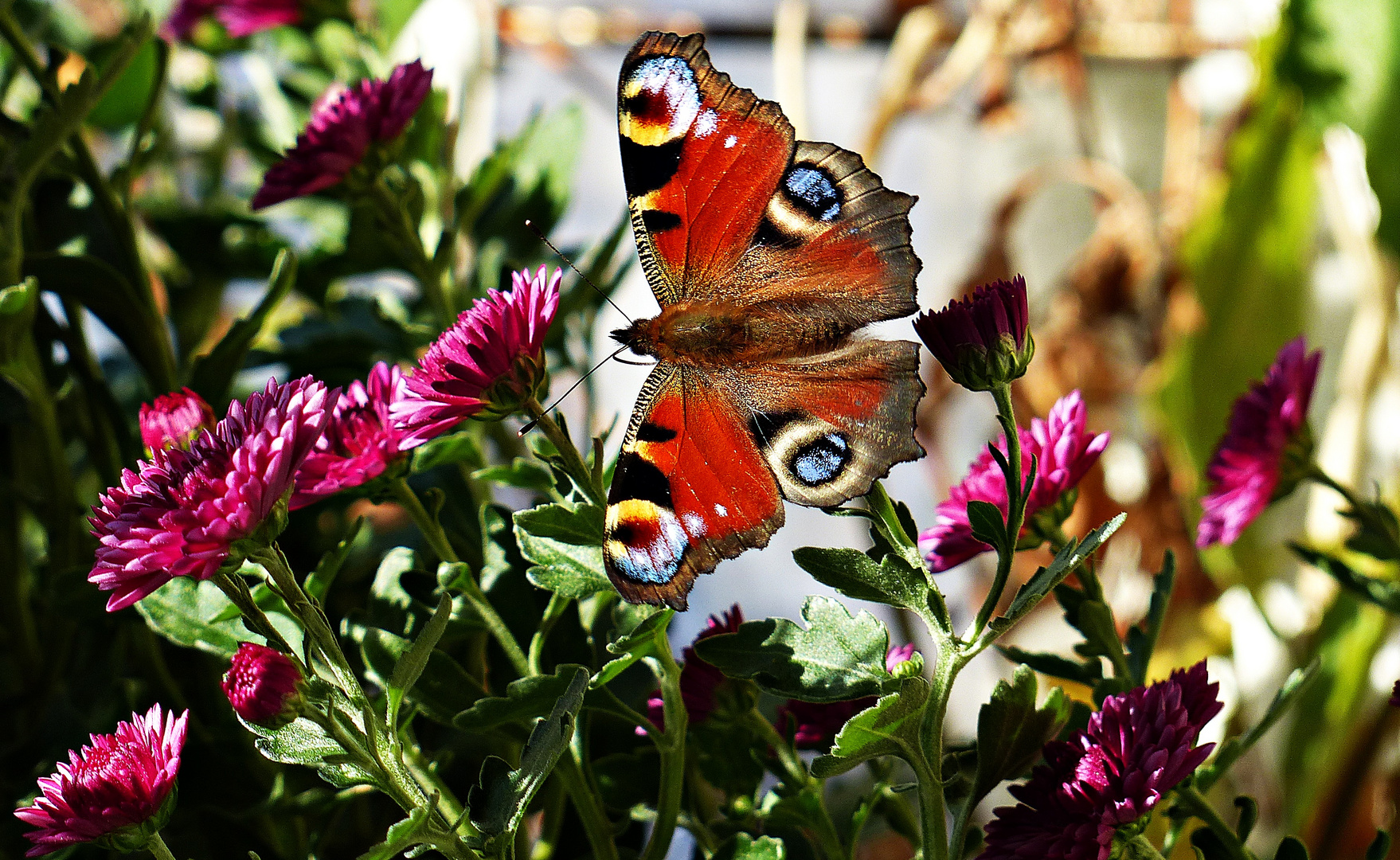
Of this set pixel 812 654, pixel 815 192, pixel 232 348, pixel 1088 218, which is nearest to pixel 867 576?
pixel 812 654

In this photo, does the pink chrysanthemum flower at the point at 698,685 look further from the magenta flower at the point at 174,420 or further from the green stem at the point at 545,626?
the magenta flower at the point at 174,420

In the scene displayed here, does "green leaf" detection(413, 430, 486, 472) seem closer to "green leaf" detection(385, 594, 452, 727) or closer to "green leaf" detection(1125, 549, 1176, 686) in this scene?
"green leaf" detection(385, 594, 452, 727)

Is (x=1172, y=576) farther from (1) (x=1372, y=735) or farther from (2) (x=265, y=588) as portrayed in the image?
(1) (x=1372, y=735)

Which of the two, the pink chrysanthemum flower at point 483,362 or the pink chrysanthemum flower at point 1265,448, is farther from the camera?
the pink chrysanthemum flower at point 1265,448

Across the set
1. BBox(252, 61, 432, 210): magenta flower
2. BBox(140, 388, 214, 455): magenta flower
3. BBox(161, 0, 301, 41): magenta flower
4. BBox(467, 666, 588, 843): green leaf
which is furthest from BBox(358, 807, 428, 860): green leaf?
BBox(161, 0, 301, 41): magenta flower

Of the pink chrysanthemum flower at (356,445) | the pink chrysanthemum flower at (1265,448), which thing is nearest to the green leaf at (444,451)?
the pink chrysanthemum flower at (356,445)

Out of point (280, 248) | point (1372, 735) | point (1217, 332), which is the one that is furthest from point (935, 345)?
point (1217, 332)
